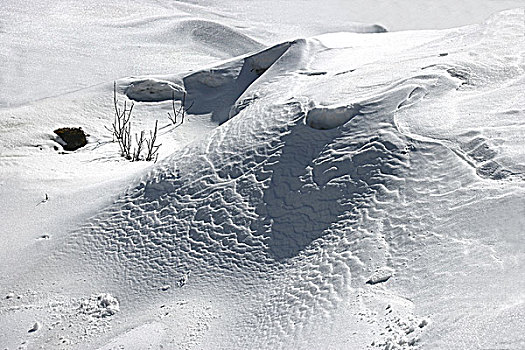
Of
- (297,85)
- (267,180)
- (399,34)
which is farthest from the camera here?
(399,34)

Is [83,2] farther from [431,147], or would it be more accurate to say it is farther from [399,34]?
[431,147]

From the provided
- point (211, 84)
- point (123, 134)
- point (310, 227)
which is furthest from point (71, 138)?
point (310, 227)

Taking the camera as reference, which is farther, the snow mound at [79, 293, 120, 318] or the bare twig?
the bare twig

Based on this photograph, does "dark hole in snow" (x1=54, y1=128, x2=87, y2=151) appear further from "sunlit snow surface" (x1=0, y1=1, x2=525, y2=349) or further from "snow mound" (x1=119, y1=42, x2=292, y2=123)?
"snow mound" (x1=119, y1=42, x2=292, y2=123)

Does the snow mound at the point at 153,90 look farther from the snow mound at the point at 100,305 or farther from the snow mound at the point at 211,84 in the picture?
the snow mound at the point at 100,305

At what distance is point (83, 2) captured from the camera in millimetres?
7262

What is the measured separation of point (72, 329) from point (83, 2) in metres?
5.70

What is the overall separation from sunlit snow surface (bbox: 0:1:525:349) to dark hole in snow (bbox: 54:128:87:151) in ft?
1.44

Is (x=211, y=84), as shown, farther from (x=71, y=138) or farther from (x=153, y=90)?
(x=71, y=138)

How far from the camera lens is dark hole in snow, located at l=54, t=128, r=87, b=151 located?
402cm

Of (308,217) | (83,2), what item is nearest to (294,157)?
(308,217)

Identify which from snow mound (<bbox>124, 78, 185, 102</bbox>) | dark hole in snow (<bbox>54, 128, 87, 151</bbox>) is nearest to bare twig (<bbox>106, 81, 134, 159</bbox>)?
dark hole in snow (<bbox>54, 128, 87, 151</bbox>)

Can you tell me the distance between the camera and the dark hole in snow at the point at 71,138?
4016mm

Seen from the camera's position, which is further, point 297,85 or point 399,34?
point 399,34
